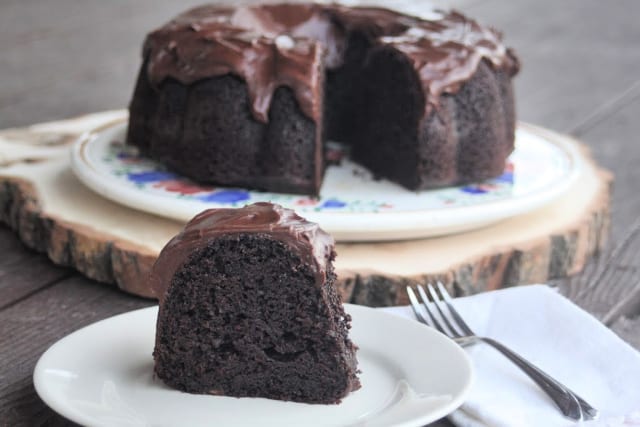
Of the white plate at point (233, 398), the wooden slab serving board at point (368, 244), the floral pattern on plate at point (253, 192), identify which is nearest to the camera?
the white plate at point (233, 398)

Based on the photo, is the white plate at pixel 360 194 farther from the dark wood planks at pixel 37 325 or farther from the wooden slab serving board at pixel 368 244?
the dark wood planks at pixel 37 325

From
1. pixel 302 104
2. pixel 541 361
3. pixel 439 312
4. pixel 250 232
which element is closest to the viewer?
pixel 250 232

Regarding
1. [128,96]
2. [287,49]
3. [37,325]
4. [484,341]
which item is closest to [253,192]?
[287,49]

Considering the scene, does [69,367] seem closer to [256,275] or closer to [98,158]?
[256,275]

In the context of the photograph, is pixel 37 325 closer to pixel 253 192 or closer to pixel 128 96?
pixel 253 192

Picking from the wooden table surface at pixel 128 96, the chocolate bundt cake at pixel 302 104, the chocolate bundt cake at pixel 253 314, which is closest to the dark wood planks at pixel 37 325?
the wooden table surface at pixel 128 96

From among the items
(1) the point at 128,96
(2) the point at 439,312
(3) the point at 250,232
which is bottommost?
(1) the point at 128,96

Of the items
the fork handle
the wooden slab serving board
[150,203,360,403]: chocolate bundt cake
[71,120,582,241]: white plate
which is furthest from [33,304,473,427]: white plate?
[71,120,582,241]: white plate
